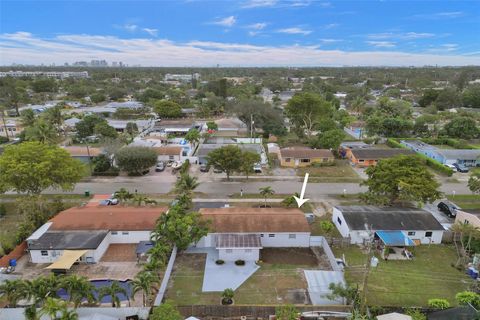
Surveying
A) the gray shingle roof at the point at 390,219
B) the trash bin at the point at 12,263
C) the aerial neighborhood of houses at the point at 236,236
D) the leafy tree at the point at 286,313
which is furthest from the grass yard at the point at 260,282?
the trash bin at the point at 12,263

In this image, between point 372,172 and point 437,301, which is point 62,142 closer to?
point 372,172

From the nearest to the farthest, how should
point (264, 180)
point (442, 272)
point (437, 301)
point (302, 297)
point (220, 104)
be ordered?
point (437, 301) < point (302, 297) < point (442, 272) < point (264, 180) < point (220, 104)

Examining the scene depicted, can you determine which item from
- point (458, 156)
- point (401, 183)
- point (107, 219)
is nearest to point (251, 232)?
point (107, 219)

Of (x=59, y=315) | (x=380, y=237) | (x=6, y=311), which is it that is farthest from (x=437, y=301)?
(x=6, y=311)

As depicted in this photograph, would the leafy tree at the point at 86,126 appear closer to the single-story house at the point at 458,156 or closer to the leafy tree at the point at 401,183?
the leafy tree at the point at 401,183

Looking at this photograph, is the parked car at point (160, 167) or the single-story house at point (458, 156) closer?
the parked car at point (160, 167)
